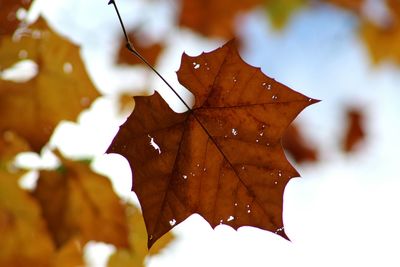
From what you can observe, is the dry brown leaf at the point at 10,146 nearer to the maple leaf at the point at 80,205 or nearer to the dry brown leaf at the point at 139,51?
the maple leaf at the point at 80,205

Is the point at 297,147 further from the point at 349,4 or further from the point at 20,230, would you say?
the point at 20,230

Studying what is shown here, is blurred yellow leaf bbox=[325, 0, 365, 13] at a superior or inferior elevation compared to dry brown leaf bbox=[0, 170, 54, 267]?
superior

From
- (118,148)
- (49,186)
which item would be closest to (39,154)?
(49,186)

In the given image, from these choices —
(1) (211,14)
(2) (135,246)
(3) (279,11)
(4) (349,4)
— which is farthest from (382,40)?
(2) (135,246)

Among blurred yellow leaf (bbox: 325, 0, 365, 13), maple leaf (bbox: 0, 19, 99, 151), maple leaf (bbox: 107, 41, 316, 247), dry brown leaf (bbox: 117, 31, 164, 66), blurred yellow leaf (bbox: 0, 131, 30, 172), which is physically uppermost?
maple leaf (bbox: 107, 41, 316, 247)

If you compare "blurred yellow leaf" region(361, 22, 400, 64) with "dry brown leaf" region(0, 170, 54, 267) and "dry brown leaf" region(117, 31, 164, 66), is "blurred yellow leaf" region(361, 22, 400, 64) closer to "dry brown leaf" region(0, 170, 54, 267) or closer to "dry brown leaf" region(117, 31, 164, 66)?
"dry brown leaf" region(117, 31, 164, 66)

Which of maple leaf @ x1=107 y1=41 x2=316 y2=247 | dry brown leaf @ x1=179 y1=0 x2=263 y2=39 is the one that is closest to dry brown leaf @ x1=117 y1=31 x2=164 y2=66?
dry brown leaf @ x1=179 y1=0 x2=263 y2=39

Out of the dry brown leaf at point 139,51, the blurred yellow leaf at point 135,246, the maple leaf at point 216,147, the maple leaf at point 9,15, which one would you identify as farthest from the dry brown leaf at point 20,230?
the dry brown leaf at point 139,51

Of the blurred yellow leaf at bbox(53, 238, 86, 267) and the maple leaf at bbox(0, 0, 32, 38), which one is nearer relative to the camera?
the maple leaf at bbox(0, 0, 32, 38)
